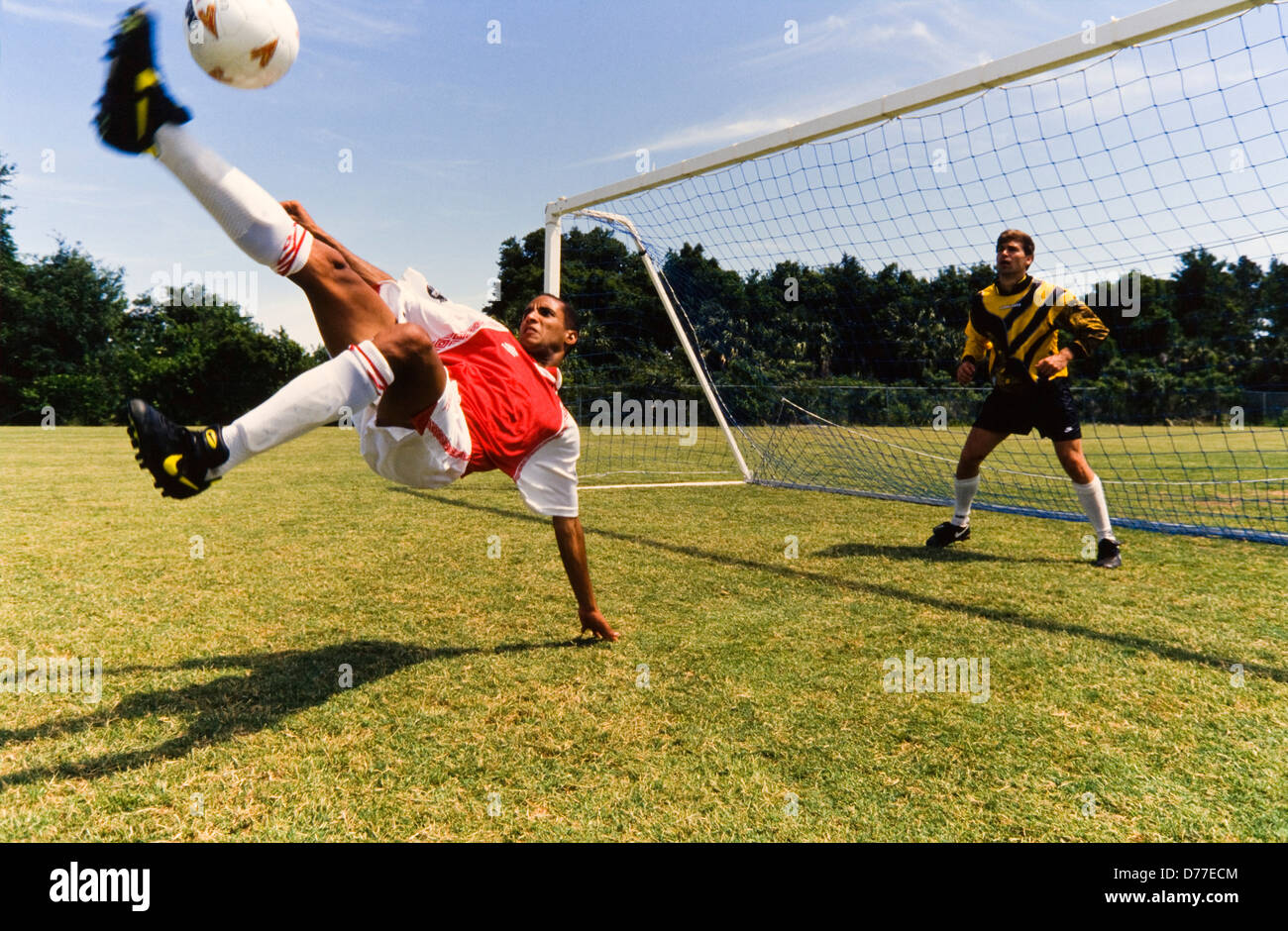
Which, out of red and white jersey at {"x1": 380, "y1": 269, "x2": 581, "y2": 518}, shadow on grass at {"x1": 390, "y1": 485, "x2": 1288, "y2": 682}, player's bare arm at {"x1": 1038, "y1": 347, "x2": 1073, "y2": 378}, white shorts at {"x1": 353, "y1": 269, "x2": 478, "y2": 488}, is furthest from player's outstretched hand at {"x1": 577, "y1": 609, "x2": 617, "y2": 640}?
player's bare arm at {"x1": 1038, "y1": 347, "x2": 1073, "y2": 378}

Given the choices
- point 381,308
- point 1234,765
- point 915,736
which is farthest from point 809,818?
point 381,308

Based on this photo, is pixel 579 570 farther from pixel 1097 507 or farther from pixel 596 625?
pixel 1097 507

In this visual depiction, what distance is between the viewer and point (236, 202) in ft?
7.72

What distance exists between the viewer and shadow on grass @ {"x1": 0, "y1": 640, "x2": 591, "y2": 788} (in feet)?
8.30

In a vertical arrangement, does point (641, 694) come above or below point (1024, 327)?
below

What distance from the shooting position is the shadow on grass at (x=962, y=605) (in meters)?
3.59

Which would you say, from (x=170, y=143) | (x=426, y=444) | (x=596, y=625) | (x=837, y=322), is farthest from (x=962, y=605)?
(x=837, y=322)

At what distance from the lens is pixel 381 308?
292 centimetres

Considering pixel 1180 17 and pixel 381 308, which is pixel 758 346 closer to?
pixel 1180 17

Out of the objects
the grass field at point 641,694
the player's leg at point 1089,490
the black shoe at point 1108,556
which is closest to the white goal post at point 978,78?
the player's leg at point 1089,490

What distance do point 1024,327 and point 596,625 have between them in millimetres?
4051

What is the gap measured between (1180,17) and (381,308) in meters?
4.26

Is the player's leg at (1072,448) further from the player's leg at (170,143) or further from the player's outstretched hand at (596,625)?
the player's leg at (170,143)

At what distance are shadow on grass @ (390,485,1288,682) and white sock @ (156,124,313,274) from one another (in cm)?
375
